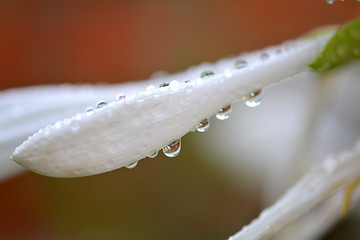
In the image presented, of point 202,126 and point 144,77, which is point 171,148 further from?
point 144,77

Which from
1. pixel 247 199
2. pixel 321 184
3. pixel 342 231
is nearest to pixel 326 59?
pixel 321 184

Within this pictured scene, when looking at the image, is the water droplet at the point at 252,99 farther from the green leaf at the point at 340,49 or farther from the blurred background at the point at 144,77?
the blurred background at the point at 144,77

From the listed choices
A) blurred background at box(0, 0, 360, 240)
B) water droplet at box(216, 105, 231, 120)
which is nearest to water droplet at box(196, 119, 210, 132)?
water droplet at box(216, 105, 231, 120)

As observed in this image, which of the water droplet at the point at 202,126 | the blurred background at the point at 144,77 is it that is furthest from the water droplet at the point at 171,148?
the blurred background at the point at 144,77

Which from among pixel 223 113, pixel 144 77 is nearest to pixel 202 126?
pixel 223 113

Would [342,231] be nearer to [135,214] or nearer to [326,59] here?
[326,59]

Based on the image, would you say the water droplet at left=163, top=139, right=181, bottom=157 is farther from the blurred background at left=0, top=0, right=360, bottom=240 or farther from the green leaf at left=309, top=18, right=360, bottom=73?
the blurred background at left=0, top=0, right=360, bottom=240
